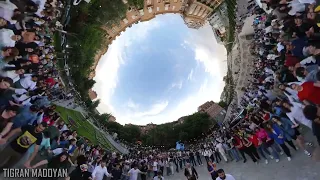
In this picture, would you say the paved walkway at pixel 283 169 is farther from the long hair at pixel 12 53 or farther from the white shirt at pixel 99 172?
the long hair at pixel 12 53

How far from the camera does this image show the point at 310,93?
872 centimetres

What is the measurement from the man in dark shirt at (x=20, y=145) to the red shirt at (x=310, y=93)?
7.50 metres

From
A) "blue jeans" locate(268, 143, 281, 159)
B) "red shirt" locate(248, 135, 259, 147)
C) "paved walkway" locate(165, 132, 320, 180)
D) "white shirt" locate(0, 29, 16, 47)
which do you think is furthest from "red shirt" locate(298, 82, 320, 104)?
"white shirt" locate(0, 29, 16, 47)

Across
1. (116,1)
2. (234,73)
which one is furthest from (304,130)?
(234,73)

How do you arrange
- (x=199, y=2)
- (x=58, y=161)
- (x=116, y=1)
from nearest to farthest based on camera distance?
1. (x=58, y=161)
2. (x=116, y=1)
3. (x=199, y=2)

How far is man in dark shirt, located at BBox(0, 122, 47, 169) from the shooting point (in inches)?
379

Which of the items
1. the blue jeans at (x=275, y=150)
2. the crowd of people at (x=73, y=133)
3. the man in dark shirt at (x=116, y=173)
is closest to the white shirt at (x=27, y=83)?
the crowd of people at (x=73, y=133)

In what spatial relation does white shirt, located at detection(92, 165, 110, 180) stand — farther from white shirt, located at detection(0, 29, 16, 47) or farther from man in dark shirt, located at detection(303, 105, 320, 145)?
man in dark shirt, located at detection(303, 105, 320, 145)

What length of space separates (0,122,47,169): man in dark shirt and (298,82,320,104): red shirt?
7.50 metres

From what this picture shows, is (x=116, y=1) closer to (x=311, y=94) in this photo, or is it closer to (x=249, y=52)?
(x=249, y=52)

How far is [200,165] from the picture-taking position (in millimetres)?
22125

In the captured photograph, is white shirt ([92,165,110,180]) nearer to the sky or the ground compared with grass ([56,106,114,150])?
nearer to the ground

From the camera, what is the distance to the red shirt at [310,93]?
8.61 meters

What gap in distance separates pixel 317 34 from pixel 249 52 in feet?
Result: 90.3
